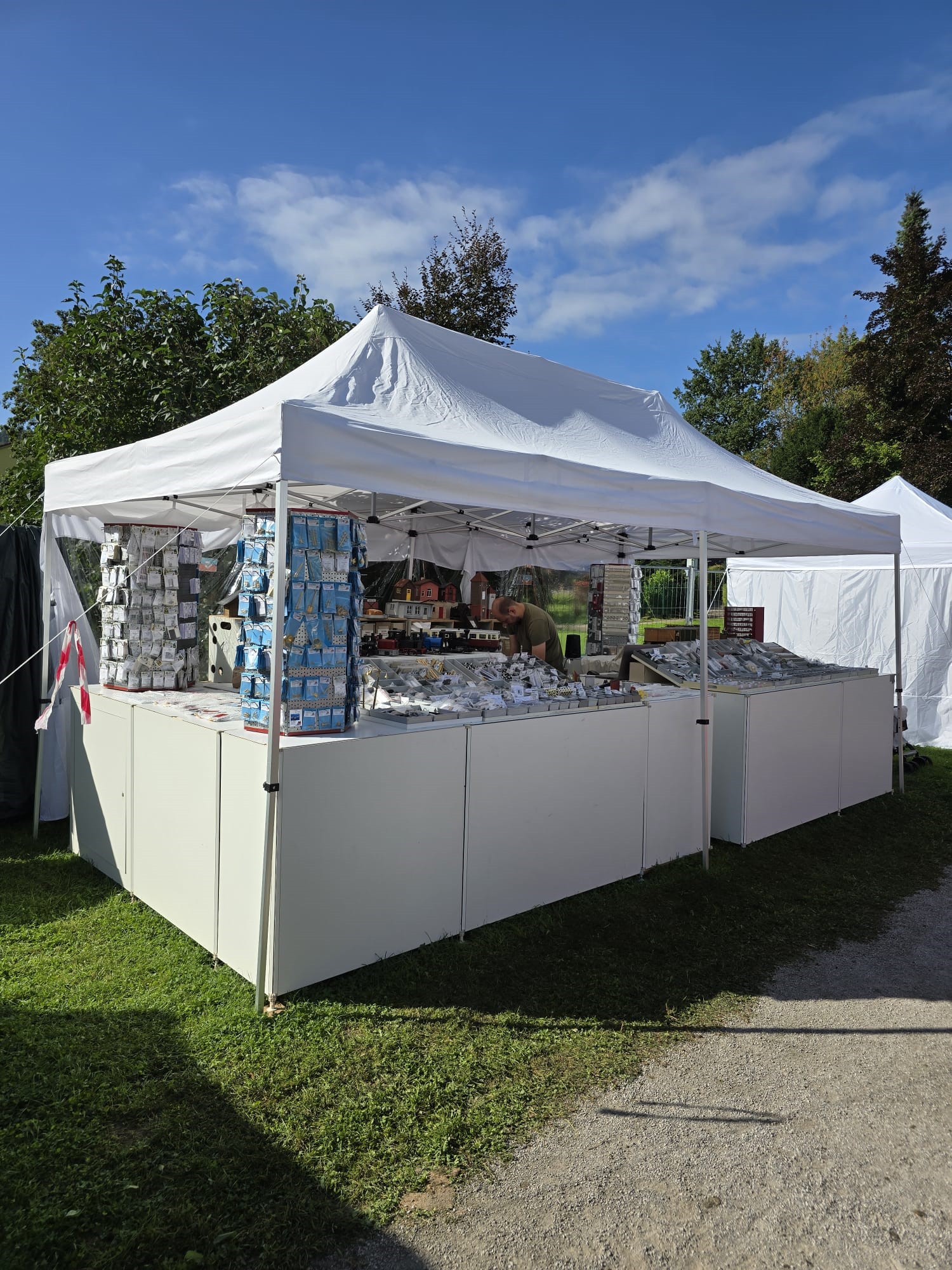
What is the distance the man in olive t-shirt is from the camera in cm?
700

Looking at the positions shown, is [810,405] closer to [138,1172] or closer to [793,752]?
[793,752]

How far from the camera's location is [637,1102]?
283 cm

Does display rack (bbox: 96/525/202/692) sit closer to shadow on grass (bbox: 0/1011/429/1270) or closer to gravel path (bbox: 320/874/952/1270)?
shadow on grass (bbox: 0/1011/429/1270)

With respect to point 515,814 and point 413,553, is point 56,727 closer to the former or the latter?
point 515,814

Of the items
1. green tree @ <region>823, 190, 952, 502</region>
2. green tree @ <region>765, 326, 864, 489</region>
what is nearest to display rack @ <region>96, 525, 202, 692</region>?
green tree @ <region>823, 190, 952, 502</region>

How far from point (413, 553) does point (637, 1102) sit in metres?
6.57

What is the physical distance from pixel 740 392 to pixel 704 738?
3510 centimetres

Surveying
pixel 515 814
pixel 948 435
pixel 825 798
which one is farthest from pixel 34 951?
pixel 948 435

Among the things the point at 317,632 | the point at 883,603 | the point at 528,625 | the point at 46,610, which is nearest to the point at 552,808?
the point at 317,632

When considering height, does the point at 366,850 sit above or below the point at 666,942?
above

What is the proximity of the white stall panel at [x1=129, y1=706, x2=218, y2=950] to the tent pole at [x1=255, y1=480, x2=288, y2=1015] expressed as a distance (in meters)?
0.57

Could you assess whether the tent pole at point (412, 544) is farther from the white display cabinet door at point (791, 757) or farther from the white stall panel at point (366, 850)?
the white stall panel at point (366, 850)

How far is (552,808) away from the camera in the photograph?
4.30 metres

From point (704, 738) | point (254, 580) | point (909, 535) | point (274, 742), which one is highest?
point (909, 535)
